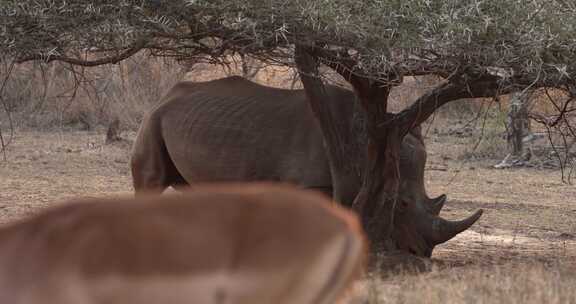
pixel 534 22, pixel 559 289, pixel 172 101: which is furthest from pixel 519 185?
pixel 559 289

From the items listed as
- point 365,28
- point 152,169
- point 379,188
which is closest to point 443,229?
point 379,188

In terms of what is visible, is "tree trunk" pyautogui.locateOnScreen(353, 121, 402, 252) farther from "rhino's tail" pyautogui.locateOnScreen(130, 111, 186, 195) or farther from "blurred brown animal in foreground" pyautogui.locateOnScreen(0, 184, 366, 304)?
"blurred brown animal in foreground" pyautogui.locateOnScreen(0, 184, 366, 304)

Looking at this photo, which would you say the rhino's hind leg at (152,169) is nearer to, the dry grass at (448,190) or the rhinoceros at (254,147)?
the rhinoceros at (254,147)

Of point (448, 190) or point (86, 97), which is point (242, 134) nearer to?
point (448, 190)

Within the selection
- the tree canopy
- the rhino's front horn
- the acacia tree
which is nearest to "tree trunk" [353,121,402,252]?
the rhino's front horn

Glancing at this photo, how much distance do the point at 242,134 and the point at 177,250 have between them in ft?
25.5

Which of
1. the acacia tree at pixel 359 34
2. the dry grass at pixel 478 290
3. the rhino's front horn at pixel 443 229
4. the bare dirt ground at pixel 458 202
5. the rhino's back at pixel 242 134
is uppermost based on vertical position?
the acacia tree at pixel 359 34

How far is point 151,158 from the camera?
9930mm

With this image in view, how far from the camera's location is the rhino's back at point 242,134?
8922 mm

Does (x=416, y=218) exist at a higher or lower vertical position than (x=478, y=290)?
lower

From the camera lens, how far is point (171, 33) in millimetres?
7660

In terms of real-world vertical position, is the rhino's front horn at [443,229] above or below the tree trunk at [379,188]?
below

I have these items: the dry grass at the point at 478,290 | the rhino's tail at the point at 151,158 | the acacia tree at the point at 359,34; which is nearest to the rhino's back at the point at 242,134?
the rhino's tail at the point at 151,158

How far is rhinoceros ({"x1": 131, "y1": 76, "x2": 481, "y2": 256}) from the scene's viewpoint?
342 inches
